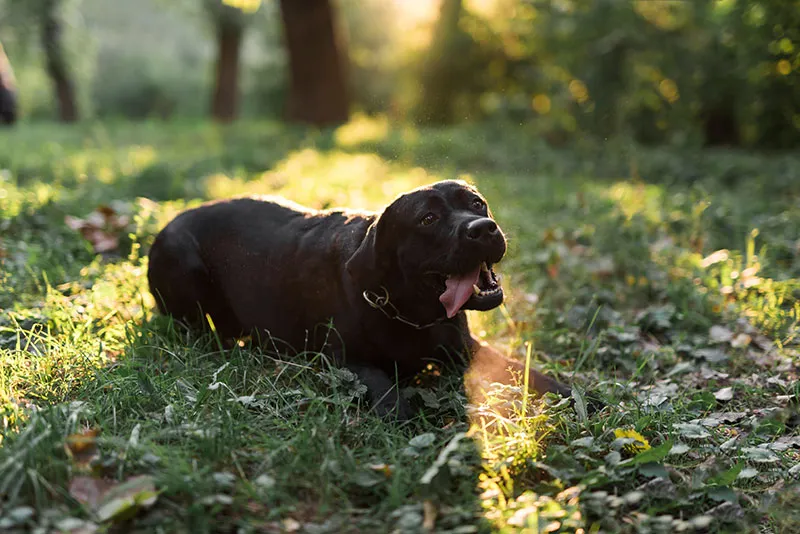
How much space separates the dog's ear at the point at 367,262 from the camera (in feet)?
10.1

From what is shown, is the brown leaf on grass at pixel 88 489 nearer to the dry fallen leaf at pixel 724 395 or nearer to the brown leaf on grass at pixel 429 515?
the brown leaf on grass at pixel 429 515

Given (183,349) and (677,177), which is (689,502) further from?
(677,177)

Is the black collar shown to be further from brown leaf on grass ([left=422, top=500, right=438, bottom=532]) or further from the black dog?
brown leaf on grass ([left=422, top=500, right=438, bottom=532])

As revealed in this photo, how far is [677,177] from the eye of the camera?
8664 mm

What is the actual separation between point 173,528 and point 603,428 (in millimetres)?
1597

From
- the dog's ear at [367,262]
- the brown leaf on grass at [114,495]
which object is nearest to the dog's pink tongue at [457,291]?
the dog's ear at [367,262]

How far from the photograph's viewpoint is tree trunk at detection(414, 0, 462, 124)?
626 inches

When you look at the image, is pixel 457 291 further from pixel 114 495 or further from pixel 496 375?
pixel 114 495

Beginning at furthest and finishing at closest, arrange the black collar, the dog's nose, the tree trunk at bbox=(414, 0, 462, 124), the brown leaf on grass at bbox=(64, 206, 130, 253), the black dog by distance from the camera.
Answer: the tree trunk at bbox=(414, 0, 462, 124) → the brown leaf on grass at bbox=(64, 206, 130, 253) → the black collar → the black dog → the dog's nose

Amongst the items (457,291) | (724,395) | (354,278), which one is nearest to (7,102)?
(354,278)

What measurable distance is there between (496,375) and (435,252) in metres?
0.74

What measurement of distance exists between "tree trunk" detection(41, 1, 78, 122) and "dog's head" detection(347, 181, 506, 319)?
2161 cm

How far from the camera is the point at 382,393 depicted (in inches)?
121

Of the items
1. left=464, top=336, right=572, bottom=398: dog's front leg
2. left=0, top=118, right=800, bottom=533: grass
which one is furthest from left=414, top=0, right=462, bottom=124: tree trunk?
left=464, top=336, right=572, bottom=398: dog's front leg
